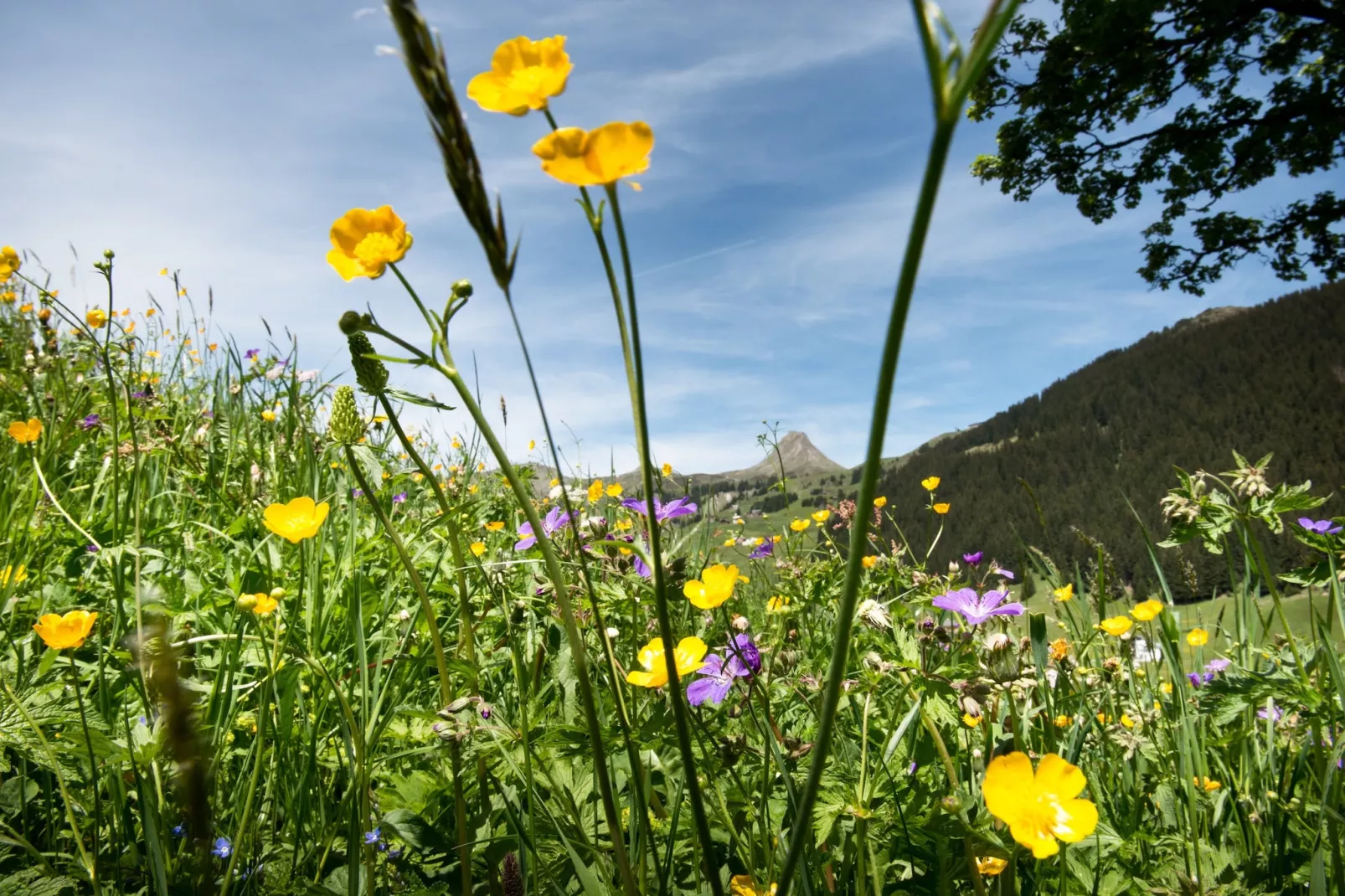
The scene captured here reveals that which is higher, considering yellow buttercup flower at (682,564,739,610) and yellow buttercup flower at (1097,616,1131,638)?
yellow buttercup flower at (682,564,739,610)

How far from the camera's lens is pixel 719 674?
157 cm

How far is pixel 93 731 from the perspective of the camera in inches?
55.7

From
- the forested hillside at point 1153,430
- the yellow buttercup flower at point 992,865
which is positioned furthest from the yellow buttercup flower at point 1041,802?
the forested hillside at point 1153,430

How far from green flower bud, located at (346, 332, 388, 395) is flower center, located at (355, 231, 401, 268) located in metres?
0.15

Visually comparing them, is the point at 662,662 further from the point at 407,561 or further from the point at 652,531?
the point at 652,531

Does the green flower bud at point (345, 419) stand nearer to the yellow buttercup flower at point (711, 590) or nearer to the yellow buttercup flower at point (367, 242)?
the yellow buttercup flower at point (367, 242)

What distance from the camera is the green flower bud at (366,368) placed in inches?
43.4

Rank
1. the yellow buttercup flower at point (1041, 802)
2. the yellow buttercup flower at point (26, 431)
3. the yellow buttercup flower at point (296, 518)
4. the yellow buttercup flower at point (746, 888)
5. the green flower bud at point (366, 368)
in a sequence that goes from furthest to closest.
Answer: the yellow buttercup flower at point (26, 431) < the yellow buttercup flower at point (296, 518) < the yellow buttercup flower at point (746, 888) < the green flower bud at point (366, 368) < the yellow buttercup flower at point (1041, 802)

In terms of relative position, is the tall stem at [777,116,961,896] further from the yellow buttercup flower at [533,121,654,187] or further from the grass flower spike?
the grass flower spike

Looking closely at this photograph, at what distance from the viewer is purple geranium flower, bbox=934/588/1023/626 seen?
5.21ft

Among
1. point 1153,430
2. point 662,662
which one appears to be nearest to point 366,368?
point 662,662

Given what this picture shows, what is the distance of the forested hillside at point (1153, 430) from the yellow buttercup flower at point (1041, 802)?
6779cm

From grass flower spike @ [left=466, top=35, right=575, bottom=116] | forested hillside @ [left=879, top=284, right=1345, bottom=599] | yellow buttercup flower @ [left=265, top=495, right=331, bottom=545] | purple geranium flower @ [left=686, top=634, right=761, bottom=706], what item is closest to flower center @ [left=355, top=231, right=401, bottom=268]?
grass flower spike @ [left=466, top=35, right=575, bottom=116]

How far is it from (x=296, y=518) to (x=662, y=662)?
31.0 inches
